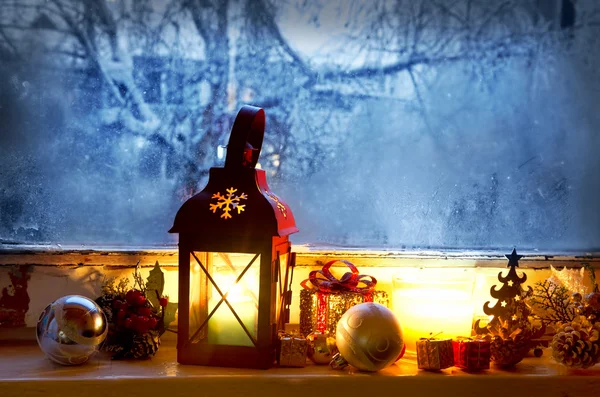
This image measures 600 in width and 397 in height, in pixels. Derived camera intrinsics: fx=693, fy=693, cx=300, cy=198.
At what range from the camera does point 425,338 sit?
1323mm

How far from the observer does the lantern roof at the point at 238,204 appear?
1279mm

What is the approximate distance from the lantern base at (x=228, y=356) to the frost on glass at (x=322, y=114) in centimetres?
33

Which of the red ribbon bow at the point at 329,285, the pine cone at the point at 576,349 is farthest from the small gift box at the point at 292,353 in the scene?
the pine cone at the point at 576,349

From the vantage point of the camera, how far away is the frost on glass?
5.08 feet

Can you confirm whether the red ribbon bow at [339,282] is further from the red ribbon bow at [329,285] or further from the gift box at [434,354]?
the gift box at [434,354]

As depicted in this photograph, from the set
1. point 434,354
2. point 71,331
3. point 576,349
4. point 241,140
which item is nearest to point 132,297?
point 71,331

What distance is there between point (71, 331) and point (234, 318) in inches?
11.7

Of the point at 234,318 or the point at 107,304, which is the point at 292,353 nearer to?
the point at 234,318

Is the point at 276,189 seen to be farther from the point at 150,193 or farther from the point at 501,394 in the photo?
the point at 501,394

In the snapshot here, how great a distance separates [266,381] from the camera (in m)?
1.24

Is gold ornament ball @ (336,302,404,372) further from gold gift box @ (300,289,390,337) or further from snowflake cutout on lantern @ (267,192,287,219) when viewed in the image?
snowflake cutout on lantern @ (267,192,287,219)

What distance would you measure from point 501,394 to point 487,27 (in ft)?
2.79

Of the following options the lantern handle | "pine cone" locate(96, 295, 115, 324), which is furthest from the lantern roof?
"pine cone" locate(96, 295, 115, 324)

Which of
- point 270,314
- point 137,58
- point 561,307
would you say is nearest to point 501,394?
point 561,307
